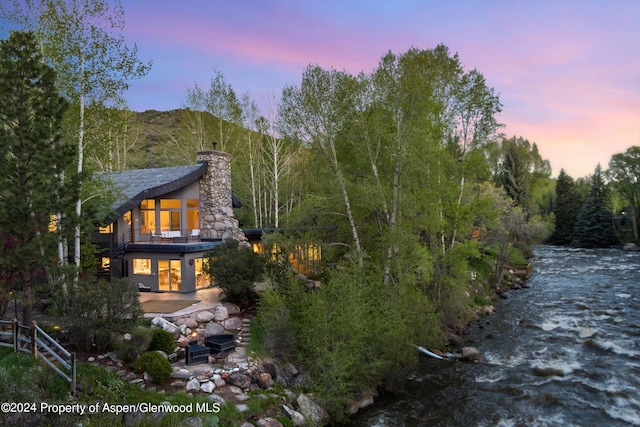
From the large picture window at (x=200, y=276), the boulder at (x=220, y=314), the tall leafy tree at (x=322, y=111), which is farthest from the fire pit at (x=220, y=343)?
the large picture window at (x=200, y=276)

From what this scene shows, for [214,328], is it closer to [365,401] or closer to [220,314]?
[220,314]

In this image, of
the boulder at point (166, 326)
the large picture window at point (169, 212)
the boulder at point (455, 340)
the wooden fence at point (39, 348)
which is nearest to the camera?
the wooden fence at point (39, 348)

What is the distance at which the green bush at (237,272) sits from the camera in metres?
16.4

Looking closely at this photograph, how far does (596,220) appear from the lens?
162 ft

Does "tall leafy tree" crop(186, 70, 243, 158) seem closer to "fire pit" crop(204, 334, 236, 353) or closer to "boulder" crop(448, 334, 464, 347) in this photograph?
"fire pit" crop(204, 334, 236, 353)

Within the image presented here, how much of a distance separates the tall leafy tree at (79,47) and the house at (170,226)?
4841 mm

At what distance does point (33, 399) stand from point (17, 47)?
29.8ft

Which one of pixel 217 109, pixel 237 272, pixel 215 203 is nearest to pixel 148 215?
pixel 215 203

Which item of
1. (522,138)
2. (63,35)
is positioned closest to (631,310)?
(63,35)

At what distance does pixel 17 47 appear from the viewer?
10734 mm

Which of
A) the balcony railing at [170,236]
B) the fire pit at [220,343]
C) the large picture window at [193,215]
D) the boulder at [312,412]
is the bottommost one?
the boulder at [312,412]

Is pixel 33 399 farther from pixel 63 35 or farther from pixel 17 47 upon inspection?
pixel 63 35

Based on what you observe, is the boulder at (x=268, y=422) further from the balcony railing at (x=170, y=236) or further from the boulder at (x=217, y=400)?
the balcony railing at (x=170, y=236)

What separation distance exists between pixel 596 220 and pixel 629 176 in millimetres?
7232
